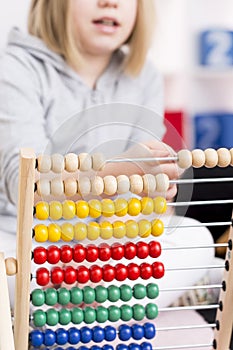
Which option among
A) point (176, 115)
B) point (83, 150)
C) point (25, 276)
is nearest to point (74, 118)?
point (25, 276)

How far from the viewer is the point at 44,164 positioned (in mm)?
865

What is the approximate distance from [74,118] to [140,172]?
12cm

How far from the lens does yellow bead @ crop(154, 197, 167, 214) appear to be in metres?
0.95

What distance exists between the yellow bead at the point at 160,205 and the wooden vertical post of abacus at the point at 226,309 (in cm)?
10

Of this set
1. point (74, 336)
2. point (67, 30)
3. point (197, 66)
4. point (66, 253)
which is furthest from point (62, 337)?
point (197, 66)

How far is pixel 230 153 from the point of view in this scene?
0.94m

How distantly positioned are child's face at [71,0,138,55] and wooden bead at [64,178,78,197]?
0.82m

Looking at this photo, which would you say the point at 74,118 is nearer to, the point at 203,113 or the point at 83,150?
the point at 83,150

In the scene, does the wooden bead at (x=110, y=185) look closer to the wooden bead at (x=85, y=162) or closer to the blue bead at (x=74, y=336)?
the wooden bead at (x=85, y=162)

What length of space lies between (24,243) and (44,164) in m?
0.09

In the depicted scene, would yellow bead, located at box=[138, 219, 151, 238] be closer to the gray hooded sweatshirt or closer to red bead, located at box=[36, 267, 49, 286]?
red bead, located at box=[36, 267, 49, 286]

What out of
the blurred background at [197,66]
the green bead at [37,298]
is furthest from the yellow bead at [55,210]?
the blurred background at [197,66]

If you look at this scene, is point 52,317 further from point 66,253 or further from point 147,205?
point 147,205

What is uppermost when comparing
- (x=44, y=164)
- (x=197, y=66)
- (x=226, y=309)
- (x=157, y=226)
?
(x=44, y=164)
